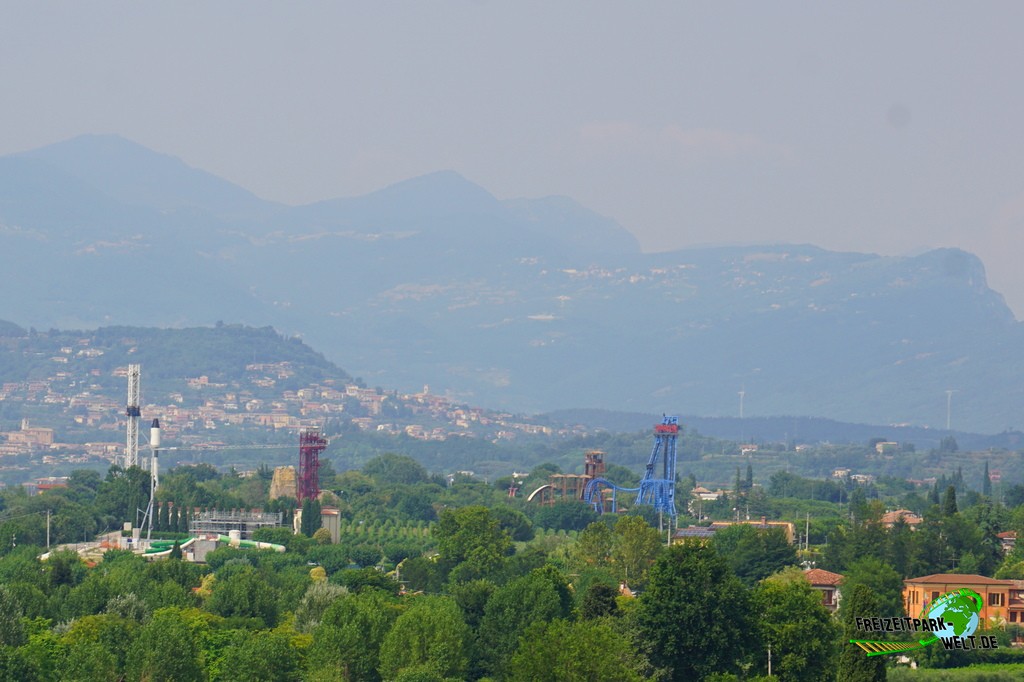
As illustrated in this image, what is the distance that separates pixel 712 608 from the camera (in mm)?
68125

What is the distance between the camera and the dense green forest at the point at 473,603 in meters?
65.4

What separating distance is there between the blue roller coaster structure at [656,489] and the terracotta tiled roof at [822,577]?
5113 cm

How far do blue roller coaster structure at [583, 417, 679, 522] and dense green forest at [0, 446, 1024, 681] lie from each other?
1191 inches

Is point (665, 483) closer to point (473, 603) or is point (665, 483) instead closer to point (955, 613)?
point (473, 603)

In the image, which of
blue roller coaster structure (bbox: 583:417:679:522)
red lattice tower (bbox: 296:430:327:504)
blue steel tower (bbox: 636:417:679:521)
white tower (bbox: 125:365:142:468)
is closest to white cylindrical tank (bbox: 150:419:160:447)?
red lattice tower (bbox: 296:430:327:504)

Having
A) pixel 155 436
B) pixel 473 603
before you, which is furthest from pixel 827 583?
pixel 155 436

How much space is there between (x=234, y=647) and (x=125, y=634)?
138 inches

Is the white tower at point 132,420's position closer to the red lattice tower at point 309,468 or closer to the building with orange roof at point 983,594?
the red lattice tower at point 309,468

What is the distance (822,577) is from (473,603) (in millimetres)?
17975

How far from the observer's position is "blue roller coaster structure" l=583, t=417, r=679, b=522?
149500 millimetres

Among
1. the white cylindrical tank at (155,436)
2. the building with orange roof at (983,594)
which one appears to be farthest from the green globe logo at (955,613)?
the white cylindrical tank at (155,436)

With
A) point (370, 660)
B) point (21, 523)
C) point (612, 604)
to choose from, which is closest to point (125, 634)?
point (370, 660)

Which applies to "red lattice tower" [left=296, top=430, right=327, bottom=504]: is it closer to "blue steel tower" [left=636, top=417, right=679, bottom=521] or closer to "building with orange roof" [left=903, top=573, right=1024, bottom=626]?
"blue steel tower" [left=636, top=417, right=679, bottom=521]

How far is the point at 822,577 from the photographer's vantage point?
89375 millimetres
